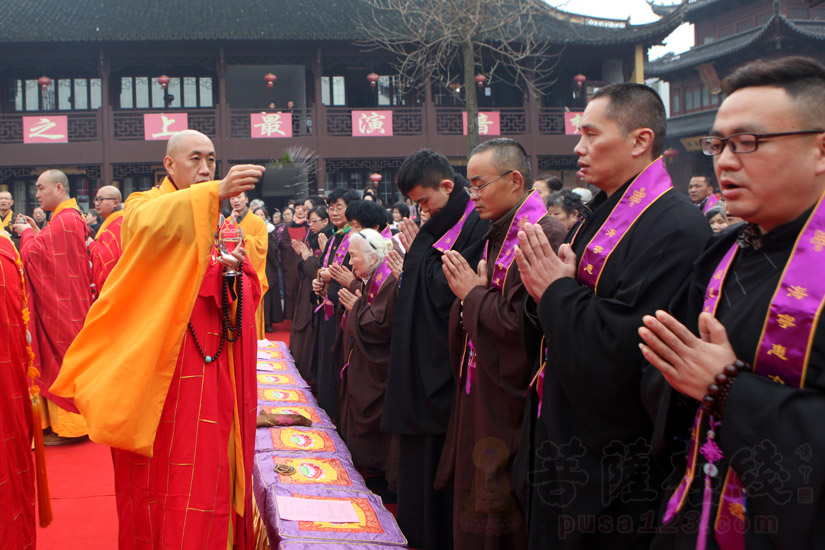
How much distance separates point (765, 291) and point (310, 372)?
550cm

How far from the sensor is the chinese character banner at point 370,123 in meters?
18.8

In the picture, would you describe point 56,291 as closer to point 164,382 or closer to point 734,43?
point 164,382

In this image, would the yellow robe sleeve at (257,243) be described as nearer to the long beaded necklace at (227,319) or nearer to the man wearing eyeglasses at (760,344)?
the long beaded necklace at (227,319)

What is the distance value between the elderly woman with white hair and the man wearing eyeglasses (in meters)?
2.45

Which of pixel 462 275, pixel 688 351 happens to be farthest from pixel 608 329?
pixel 462 275

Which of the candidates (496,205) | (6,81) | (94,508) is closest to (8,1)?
(6,81)

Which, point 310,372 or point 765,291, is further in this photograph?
point 310,372

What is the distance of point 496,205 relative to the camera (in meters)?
2.94

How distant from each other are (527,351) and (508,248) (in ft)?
1.54

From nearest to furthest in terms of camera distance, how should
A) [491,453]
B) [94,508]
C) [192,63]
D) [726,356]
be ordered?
[726,356] → [491,453] → [94,508] → [192,63]

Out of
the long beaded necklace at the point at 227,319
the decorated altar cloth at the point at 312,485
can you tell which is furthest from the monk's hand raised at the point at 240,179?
the decorated altar cloth at the point at 312,485

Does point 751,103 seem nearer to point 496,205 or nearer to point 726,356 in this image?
point 726,356

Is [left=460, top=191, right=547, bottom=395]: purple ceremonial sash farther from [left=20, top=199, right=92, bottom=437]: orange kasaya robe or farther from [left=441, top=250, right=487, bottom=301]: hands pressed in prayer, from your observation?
[left=20, top=199, right=92, bottom=437]: orange kasaya robe

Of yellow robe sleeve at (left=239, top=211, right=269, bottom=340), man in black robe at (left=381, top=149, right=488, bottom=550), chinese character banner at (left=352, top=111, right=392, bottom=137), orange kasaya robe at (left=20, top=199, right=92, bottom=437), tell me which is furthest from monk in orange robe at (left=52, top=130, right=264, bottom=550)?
chinese character banner at (left=352, top=111, right=392, bottom=137)
